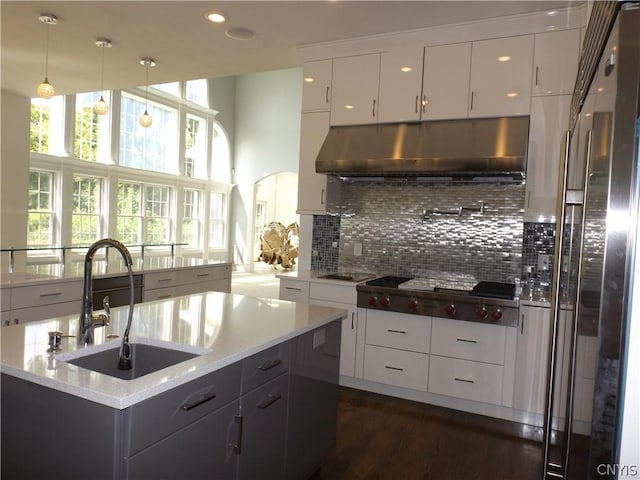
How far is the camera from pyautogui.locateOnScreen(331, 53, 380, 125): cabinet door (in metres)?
3.86

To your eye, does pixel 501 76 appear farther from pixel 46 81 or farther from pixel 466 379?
pixel 46 81

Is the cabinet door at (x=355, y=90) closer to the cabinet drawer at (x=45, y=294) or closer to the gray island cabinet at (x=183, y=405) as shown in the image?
the gray island cabinet at (x=183, y=405)

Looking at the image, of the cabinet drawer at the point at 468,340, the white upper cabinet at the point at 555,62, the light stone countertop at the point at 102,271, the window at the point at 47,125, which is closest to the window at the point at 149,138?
the window at the point at 47,125

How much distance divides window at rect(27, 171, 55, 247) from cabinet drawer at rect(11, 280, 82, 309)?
18.6 feet

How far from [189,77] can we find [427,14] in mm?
2952

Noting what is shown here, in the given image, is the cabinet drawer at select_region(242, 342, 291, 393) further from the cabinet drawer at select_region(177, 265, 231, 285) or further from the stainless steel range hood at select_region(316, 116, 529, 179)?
the cabinet drawer at select_region(177, 265, 231, 285)

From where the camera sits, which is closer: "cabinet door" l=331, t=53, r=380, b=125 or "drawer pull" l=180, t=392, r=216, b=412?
"drawer pull" l=180, t=392, r=216, b=412

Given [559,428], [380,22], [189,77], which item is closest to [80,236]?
[189,77]

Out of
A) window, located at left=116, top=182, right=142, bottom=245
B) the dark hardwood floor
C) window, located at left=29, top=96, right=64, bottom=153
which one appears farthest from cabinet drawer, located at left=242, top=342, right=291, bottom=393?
window, located at left=116, top=182, right=142, bottom=245

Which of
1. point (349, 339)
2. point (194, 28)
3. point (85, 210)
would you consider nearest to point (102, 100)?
point (194, 28)

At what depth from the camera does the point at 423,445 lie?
2850 millimetres

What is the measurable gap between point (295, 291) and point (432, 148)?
1.58m

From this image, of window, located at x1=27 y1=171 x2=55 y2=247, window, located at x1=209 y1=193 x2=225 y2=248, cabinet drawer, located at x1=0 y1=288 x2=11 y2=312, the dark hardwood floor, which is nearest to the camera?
the dark hardwood floor

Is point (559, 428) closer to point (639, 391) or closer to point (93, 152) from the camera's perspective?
point (639, 391)
